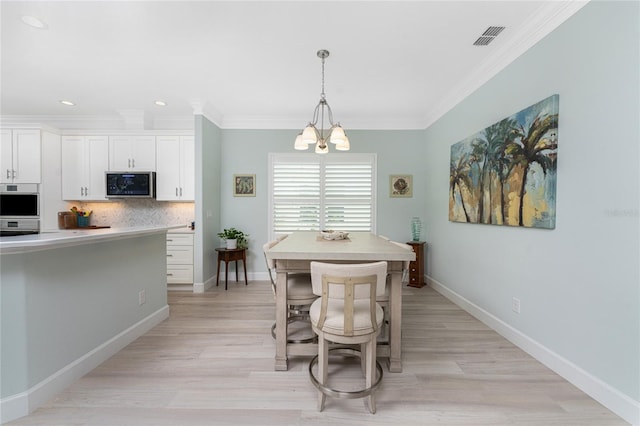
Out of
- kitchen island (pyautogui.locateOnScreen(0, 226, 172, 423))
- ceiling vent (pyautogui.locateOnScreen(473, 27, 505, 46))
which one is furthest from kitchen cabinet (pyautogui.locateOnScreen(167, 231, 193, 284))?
ceiling vent (pyautogui.locateOnScreen(473, 27, 505, 46))

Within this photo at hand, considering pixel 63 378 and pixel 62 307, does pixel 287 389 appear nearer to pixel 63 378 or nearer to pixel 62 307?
pixel 63 378

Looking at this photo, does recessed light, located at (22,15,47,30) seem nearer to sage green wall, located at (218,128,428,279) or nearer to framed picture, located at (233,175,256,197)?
sage green wall, located at (218,128,428,279)

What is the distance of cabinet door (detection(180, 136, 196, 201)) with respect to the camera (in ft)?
13.4

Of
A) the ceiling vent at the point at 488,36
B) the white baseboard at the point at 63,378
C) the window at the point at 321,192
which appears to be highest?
the ceiling vent at the point at 488,36

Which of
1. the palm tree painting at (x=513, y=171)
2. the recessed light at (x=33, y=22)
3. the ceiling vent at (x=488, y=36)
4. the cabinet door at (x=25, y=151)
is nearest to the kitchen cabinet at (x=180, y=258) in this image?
the cabinet door at (x=25, y=151)

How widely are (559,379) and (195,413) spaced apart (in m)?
2.42

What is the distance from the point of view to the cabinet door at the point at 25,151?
3840mm

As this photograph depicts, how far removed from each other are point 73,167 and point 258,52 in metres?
3.71

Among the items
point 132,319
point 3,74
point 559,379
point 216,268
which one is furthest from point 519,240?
point 3,74

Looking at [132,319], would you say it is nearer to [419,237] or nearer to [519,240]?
[519,240]

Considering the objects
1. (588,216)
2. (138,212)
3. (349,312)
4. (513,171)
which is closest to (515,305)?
(588,216)

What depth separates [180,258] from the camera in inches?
152

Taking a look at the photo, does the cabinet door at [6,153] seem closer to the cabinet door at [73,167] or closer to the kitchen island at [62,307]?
the cabinet door at [73,167]

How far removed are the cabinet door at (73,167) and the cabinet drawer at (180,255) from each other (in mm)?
1779
